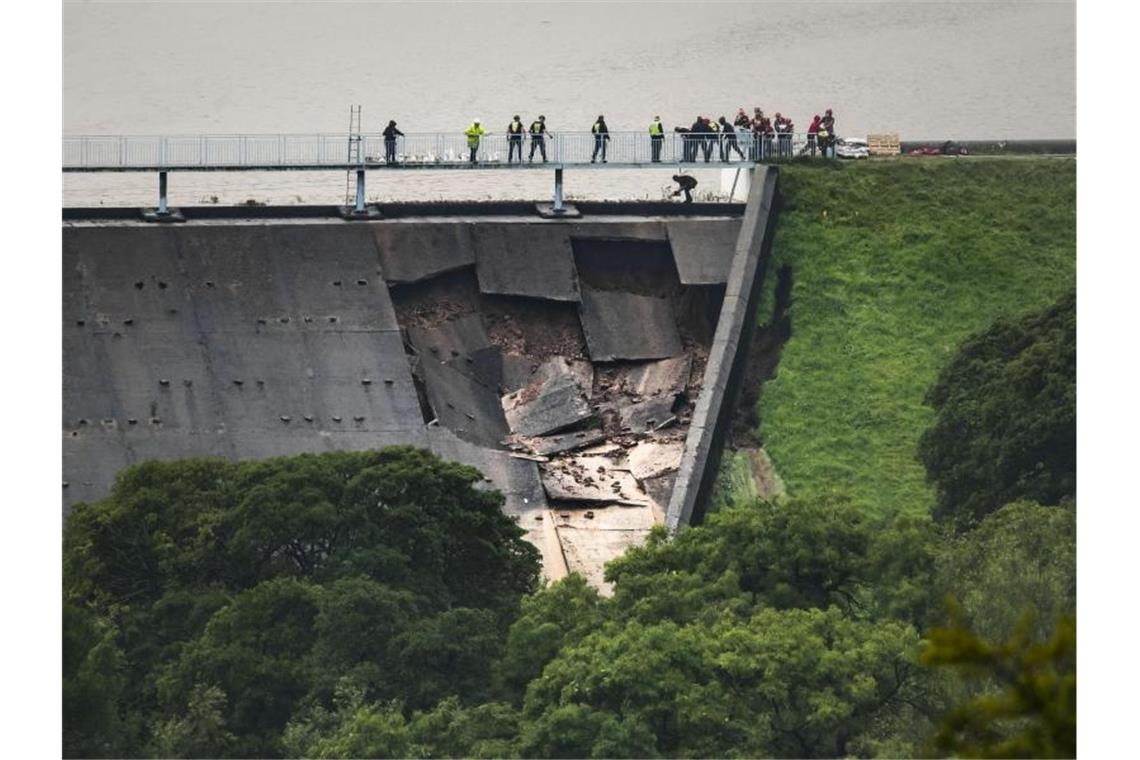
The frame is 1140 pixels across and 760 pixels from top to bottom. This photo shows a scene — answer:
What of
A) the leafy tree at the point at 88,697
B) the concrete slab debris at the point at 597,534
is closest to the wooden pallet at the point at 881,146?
the concrete slab debris at the point at 597,534

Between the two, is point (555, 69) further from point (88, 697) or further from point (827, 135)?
point (88, 697)

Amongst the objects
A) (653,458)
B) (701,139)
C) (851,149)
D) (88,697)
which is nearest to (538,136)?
(701,139)

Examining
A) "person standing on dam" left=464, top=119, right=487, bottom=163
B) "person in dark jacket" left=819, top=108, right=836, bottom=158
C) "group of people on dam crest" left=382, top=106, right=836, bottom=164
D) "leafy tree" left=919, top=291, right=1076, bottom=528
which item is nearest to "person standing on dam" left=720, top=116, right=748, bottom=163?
"group of people on dam crest" left=382, top=106, right=836, bottom=164

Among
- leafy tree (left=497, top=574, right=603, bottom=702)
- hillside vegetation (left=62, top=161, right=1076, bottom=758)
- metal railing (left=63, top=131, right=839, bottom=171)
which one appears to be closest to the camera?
hillside vegetation (left=62, top=161, right=1076, bottom=758)

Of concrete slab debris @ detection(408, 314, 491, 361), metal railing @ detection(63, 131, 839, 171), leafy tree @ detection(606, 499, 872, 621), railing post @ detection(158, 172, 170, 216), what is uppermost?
metal railing @ detection(63, 131, 839, 171)

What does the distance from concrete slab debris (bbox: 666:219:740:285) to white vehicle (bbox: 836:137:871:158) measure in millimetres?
3609

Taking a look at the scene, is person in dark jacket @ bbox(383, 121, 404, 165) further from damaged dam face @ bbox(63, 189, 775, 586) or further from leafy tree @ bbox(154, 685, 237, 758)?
leafy tree @ bbox(154, 685, 237, 758)

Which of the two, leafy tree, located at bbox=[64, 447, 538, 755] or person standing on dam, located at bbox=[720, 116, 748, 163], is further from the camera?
person standing on dam, located at bbox=[720, 116, 748, 163]

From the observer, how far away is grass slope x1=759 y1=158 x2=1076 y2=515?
243 feet

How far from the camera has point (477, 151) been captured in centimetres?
7912

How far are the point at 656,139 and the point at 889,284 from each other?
5590mm

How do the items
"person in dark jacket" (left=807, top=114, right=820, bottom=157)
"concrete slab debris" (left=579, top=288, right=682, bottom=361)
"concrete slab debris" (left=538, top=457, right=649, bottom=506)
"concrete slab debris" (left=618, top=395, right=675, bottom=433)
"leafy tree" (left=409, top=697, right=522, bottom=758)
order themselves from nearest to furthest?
"leafy tree" (left=409, top=697, right=522, bottom=758)
"concrete slab debris" (left=538, top=457, right=649, bottom=506)
"concrete slab debris" (left=618, top=395, right=675, bottom=433)
"concrete slab debris" (left=579, top=288, right=682, bottom=361)
"person in dark jacket" (left=807, top=114, right=820, bottom=157)

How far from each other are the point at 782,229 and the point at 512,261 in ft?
18.2

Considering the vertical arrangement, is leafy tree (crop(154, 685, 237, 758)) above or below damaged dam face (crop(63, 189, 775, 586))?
below
